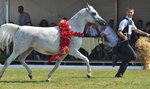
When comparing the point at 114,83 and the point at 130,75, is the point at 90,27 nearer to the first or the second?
the point at 130,75

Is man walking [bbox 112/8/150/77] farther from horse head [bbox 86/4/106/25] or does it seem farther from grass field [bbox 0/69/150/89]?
horse head [bbox 86/4/106/25]

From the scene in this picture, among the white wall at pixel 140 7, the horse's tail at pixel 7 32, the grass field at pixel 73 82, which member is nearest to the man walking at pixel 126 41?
the grass field at pixel 73 82

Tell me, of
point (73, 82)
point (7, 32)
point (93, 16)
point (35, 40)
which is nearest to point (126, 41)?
point (93, 16)

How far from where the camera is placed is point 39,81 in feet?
41.6

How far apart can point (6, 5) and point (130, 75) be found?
676 cm

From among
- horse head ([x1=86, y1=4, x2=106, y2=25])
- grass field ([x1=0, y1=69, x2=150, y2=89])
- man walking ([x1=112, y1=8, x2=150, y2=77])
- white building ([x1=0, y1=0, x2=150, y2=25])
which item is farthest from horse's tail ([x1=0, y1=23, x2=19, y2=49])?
white building ([x1=0, y1=0, x2=150, y2=25])

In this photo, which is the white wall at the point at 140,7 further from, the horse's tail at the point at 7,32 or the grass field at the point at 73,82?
the horse's tail at the point at 7,32

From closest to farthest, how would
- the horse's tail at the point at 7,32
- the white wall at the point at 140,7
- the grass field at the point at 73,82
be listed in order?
the grass field at the point at 73,82, the horse's tail at the point at 7,32, the white wall at the point at 140,7

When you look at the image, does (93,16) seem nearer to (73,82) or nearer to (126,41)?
(126,41)

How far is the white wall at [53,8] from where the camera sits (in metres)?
20.8

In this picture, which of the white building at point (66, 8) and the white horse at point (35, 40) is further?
the white building at point (66, 8)

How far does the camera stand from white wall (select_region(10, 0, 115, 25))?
20.8 metres

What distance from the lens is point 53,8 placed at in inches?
831

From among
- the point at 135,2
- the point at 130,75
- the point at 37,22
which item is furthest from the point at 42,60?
the point at 130,75
